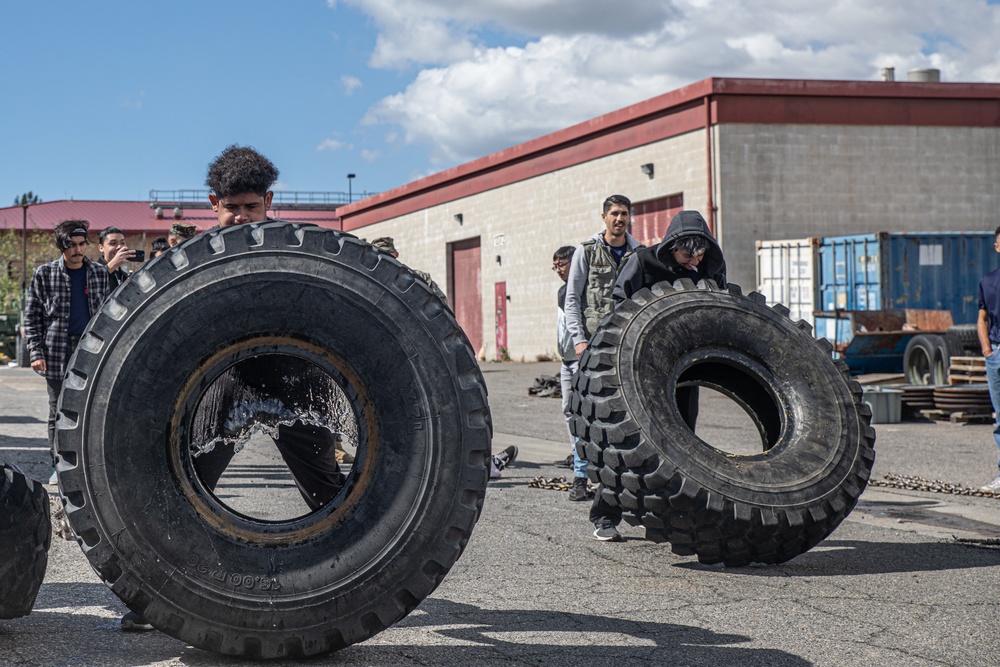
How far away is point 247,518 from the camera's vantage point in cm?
346

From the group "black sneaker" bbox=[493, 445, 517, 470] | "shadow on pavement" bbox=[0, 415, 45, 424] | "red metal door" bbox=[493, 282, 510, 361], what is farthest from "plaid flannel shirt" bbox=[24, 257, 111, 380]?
"red metal door" bbox=[493, 282, 510, 361]

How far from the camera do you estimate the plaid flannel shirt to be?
7.79 meters

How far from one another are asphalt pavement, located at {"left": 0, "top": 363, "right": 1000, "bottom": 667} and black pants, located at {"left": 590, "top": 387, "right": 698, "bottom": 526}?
142 mm

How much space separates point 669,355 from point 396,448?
2.59m

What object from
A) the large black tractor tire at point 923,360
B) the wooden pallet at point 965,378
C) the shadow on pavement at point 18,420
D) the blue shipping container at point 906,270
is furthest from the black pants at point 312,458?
the blue shipping container at point 906,270

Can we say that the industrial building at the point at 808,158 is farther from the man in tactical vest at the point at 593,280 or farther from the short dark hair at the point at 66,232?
the short dark hair at the point at 66,232

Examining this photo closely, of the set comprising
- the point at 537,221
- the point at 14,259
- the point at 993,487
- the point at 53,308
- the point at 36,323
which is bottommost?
the point at 993,487

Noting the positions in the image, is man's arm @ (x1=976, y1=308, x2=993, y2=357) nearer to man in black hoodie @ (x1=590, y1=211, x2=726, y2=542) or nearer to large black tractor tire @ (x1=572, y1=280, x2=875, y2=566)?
large black tractor tire @ (x1=572, y1=280, x2=875, y2=566)

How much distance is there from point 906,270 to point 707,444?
1535 centimetres

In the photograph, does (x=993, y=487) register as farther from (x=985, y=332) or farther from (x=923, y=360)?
(x=923, y=360)

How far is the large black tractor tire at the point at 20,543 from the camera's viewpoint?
376 cm

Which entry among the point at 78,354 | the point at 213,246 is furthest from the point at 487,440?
the point at 78,354

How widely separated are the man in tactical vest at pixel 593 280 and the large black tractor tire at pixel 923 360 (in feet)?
34.5

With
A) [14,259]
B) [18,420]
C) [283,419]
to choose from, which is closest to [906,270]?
[18,420]
